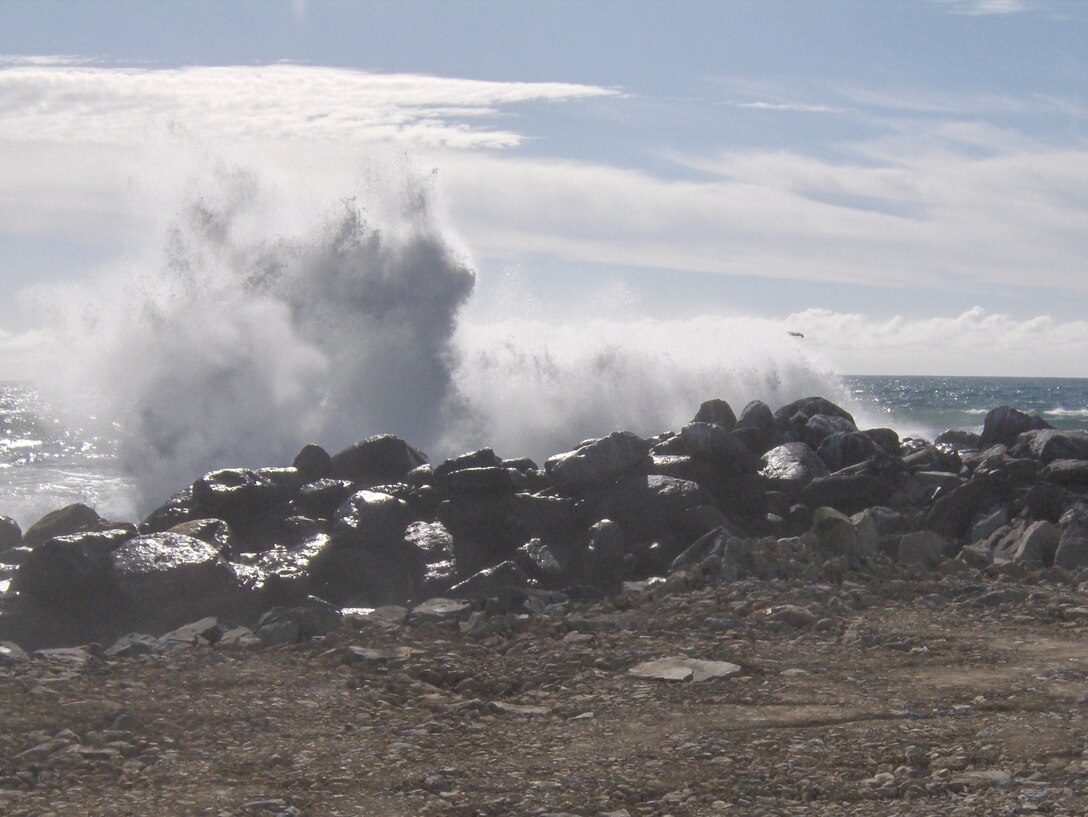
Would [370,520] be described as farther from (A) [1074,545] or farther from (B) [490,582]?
(A) [1074,545]

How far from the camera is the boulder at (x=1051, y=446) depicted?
38.4 feet

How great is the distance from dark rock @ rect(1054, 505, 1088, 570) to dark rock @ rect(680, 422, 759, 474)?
11.3 feet

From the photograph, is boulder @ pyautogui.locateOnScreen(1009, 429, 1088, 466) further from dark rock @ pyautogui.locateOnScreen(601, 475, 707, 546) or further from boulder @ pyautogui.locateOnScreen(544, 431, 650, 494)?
boulder @ pyautogui.locateOnScreen(544, 431, 650, 494)

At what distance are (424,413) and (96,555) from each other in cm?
1126

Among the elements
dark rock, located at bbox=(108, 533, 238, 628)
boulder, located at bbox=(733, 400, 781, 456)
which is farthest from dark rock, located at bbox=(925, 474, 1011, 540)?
dark rock, located at bbox=(108, 533, 238, 628)

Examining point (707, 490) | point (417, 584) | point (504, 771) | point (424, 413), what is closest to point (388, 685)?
point (504, 771)

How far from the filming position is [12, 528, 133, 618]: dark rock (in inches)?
361

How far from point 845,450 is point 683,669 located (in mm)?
7057

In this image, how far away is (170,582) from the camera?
9.01m

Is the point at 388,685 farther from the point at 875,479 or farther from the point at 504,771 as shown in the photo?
the point at 875,479

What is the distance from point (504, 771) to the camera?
4547 mm

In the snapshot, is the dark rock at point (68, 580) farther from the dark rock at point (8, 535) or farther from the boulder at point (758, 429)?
the boulder at point (758, 429)

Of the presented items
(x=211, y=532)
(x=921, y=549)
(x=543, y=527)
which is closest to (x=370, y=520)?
(x=211, y=532)

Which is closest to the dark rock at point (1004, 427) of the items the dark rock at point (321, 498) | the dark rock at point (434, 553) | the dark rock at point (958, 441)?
Result: the dark rock at point (958, 441)
